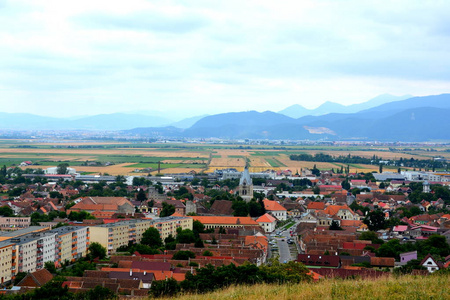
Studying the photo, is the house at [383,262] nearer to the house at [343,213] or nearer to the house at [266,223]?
the house at [266,223]

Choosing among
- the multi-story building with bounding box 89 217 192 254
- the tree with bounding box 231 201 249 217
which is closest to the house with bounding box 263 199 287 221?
the tree with bounding box 231 201 249 217

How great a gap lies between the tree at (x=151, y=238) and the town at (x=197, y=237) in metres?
0.05

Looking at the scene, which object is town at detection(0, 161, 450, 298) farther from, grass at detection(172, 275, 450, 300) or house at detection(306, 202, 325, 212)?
grass at detection(172, 275, 450, 300)

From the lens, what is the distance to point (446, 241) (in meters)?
33.4

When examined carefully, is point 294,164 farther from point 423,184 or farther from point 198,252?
point 198,252

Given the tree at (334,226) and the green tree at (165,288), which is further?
the tree at (334,226)

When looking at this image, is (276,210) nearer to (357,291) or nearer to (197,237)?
(197,237)

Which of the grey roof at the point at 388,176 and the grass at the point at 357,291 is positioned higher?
the grass at the point at 357,291

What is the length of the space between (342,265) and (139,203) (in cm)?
2690

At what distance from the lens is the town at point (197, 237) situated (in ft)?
73.8

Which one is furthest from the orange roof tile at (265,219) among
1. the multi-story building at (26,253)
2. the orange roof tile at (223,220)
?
the multi-story building at (26,253)

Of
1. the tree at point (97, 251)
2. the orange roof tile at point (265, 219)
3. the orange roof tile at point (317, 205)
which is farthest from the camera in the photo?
the orange roof tile at point (317, 205)

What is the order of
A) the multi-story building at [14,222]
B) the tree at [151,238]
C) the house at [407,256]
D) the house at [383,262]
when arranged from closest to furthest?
the house at [383,262], the house at [407,256], the tree at [151,238], the multi-story building at [14,222]

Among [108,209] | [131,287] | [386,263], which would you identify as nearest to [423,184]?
[108,209]
